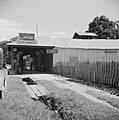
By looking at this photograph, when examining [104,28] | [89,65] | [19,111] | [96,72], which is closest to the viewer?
[19,111]

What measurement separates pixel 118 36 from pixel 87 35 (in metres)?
14.4

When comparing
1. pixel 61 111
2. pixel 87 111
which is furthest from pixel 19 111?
pixel 87 111

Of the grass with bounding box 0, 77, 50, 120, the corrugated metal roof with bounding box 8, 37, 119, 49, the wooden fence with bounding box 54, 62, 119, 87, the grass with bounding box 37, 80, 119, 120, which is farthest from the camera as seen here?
the corrugated metal roof with bounding box 8, 37, 119, 49

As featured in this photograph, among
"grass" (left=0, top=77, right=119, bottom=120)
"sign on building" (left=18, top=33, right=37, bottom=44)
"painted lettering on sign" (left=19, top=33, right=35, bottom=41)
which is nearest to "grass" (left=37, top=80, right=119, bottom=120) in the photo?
"grass" (left=0, top=77, right=119, bottom=120)

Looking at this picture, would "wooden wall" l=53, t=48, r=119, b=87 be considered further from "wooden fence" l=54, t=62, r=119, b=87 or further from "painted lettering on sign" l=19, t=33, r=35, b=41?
"painted lettering on sign" l=19, t=33, r=35, b=41

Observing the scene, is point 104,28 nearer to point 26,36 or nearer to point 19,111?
point 26,36

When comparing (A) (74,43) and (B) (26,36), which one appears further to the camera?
(A) (74,43)

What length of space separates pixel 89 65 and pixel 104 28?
36408 millimetres

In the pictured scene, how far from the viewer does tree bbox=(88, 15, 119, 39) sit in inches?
1692

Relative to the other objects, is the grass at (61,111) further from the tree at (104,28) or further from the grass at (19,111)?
the tree at (104,28)

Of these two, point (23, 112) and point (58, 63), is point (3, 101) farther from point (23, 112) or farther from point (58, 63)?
point (58, 63)

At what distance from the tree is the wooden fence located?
30.4 meters

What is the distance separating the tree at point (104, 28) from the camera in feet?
141

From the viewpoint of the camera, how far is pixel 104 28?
45.5 metres
